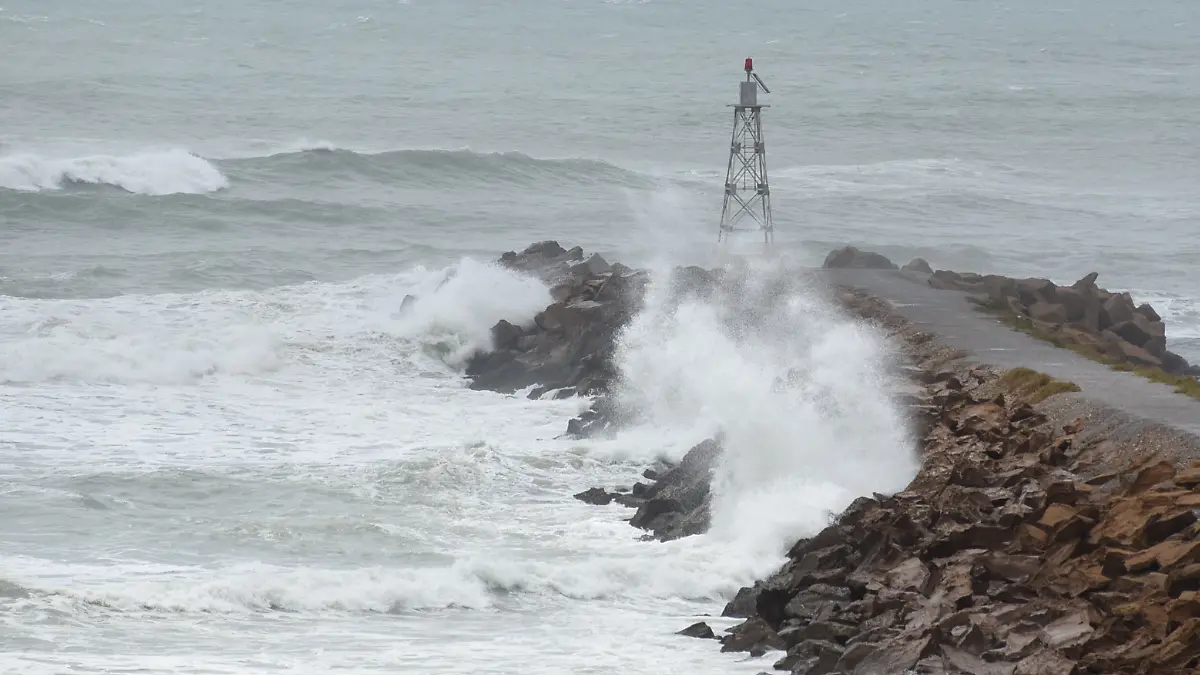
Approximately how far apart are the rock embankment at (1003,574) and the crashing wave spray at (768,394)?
4.40 feet

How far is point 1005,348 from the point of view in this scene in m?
19.2

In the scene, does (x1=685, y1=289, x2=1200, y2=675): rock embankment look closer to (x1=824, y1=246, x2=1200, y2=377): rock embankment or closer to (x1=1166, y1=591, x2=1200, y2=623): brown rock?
(x1=1166, y1=591, x2=1200, y2=623): brown rock

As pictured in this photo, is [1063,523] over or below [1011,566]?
over

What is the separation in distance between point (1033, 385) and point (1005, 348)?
2.70 metres

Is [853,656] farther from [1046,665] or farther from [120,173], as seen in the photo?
[120,173]

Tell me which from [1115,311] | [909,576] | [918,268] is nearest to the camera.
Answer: [909,576]

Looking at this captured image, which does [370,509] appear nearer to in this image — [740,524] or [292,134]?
[740,524]

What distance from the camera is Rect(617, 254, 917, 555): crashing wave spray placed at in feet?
52.5

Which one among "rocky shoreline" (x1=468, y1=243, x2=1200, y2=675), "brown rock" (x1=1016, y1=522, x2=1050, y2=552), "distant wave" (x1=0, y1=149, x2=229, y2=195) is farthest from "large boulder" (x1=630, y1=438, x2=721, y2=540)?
"distant wave" (x1=0, y1=149, x2=229, y2=195)

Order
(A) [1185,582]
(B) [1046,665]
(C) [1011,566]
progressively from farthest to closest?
(C) [1011,566] < (A) [1185,582] < (B) [1046,665]

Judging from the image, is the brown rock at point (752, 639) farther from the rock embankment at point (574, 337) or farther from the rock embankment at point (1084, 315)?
the rock embankment at point (574, 337)

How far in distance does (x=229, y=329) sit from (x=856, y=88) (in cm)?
4754

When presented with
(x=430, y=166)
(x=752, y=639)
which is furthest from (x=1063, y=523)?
(x=430, y=166)

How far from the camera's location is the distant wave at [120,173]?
4050 cm
